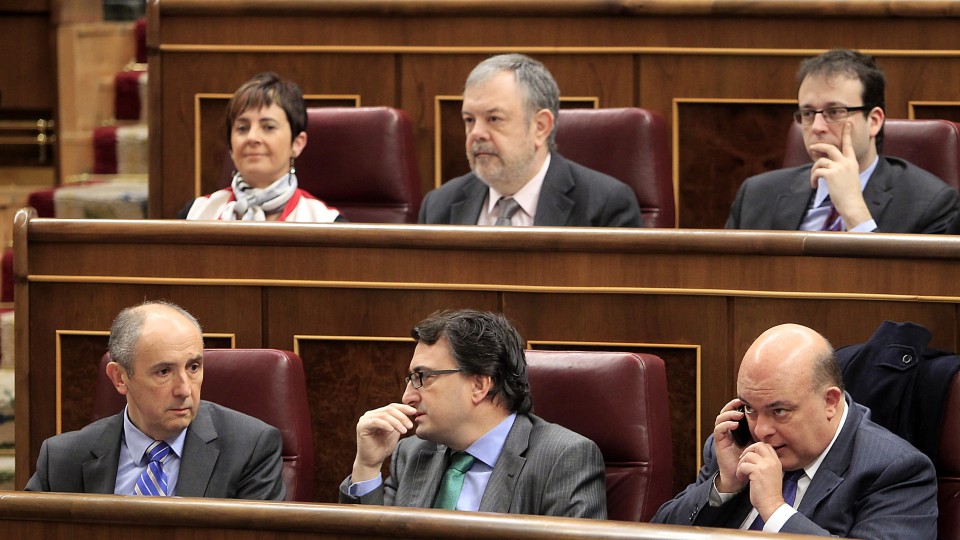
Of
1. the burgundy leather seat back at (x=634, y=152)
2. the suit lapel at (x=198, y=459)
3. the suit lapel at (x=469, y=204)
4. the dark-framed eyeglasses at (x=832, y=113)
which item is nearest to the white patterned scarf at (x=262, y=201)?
the suit lapel at (x=469, y=204)

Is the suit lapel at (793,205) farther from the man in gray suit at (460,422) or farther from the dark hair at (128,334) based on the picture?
the dark hair at (128,334)

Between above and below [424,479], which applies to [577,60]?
above

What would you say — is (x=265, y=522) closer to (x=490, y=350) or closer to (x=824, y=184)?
(x=490, y=350)

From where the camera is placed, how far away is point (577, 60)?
5.04 feet

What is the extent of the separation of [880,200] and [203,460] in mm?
651

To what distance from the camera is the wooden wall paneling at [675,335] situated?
3.62 ft

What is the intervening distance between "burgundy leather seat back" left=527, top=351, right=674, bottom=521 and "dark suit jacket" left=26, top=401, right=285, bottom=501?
21 centimetres

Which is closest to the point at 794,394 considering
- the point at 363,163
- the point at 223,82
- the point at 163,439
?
the point at 163,439

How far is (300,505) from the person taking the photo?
0.77 m

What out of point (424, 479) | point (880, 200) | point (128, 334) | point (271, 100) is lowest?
point (424, 479)

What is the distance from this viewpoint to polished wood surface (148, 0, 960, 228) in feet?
4.90

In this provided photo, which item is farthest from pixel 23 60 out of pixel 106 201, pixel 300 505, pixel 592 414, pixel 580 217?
pixel 300 505

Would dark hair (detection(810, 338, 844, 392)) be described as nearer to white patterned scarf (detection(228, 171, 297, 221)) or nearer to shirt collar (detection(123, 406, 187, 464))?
shirt collar (detection(123, 406, 187, 464))

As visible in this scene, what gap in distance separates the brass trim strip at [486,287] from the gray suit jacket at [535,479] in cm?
15
